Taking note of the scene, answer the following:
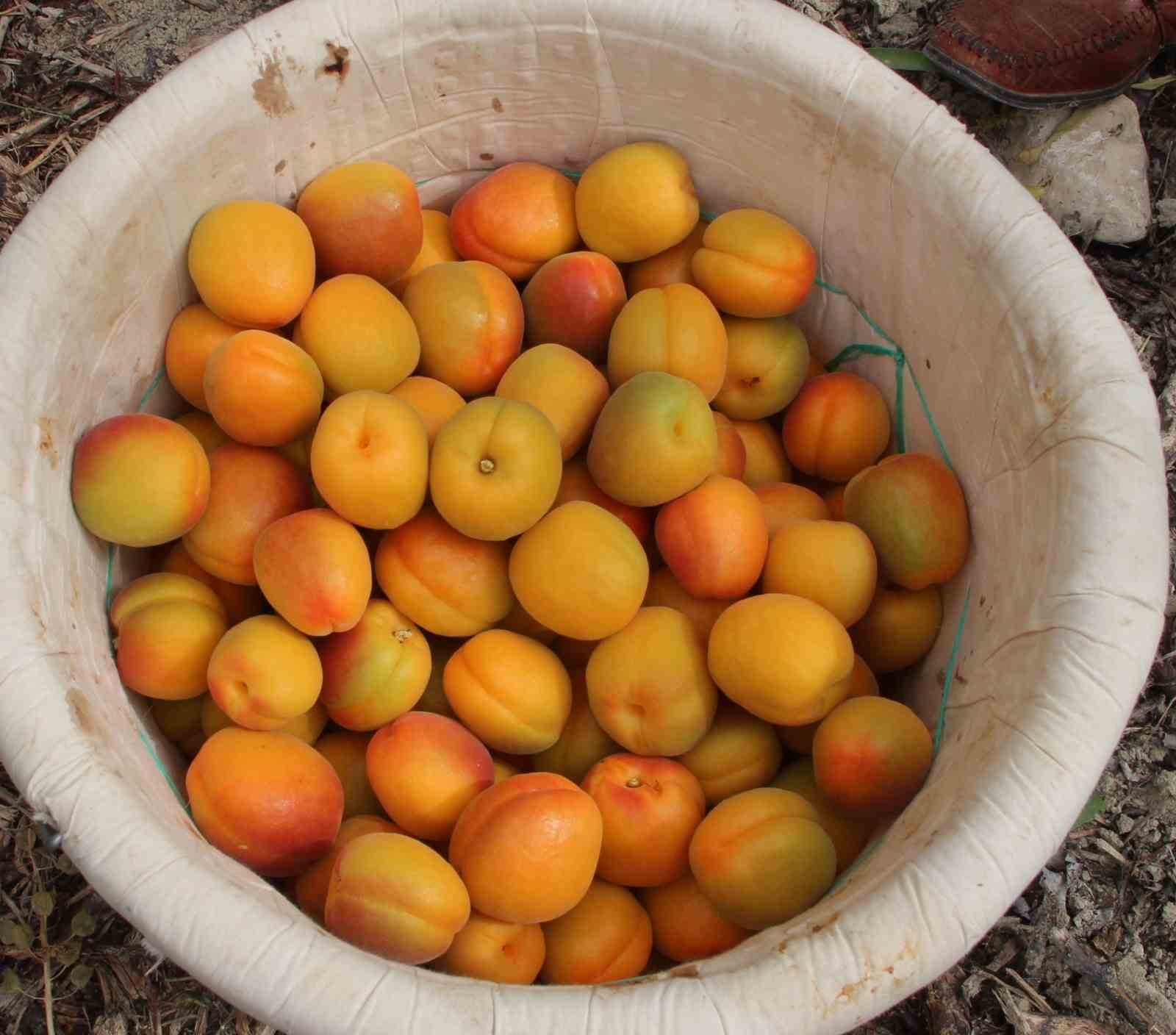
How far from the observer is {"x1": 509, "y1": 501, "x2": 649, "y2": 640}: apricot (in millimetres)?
1311

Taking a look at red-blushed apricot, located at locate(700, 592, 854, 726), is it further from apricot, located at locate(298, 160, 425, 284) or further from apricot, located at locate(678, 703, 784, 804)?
apricot, located at locate(298, 160, 425, 284)

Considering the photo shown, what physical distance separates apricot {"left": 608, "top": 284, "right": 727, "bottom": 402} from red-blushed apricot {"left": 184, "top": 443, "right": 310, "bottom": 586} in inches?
19.1

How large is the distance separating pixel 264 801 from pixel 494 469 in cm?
46

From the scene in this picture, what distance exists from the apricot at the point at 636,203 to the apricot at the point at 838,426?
0.32 m

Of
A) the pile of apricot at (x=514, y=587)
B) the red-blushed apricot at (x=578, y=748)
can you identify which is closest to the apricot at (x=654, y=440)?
the pile of apricot at (x=514, y=587)

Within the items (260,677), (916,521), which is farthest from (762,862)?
(260,677)

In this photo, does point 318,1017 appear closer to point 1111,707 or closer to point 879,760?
point 879,760

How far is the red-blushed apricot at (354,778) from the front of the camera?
1.38 metres

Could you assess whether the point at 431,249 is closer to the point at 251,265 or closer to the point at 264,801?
the point at 251,265

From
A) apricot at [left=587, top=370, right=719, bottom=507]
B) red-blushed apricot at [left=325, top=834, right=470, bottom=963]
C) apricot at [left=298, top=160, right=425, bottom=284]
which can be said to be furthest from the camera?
apricot at [left=298, top=160, right=425, bottom=284]

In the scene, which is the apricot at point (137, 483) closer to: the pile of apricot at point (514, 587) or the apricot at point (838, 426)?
the pile of apricot at point (514, 587)

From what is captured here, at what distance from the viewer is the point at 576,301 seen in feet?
5.16

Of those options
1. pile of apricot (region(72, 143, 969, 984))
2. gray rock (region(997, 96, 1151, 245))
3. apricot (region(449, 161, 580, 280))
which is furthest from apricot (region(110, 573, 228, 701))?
gray rock (region(997, 96, 1151, 245))

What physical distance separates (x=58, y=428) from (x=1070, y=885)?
5.12 feet
